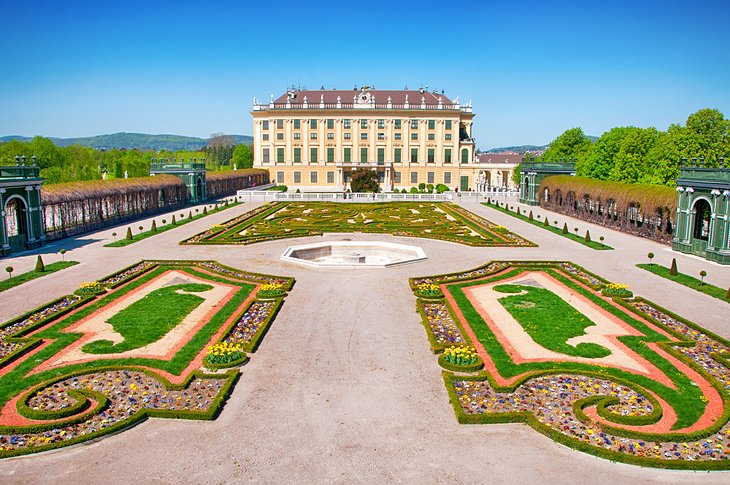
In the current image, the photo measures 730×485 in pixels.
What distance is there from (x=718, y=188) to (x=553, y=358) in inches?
841

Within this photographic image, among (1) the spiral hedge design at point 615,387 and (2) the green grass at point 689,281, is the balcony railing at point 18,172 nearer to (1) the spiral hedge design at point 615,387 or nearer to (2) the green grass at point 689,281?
(1) the spiral hedge design at point 615,387

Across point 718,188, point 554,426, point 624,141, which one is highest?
point 624,141

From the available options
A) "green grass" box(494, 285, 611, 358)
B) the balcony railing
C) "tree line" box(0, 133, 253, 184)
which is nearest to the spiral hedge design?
"green grass" box(494, 285, 611, 358)

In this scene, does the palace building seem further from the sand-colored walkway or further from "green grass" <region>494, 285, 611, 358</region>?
the sand-colored walkway

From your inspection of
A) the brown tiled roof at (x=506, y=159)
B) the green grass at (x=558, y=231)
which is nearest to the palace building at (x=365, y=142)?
the brown tiled roof at (x=506, y=159)

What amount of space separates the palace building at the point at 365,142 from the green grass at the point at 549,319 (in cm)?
7063

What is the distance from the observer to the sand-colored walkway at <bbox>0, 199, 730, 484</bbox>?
11672mm

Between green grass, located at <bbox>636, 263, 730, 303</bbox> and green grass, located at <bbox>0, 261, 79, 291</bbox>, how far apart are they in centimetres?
3108

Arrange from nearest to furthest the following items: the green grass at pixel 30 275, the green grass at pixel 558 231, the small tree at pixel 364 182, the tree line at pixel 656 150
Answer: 1. the green grass at pixel 30 275
2. the green grass at pixel 558 231
3. the tree line at pixel 656 150
4. the small tree at pixel 364 182

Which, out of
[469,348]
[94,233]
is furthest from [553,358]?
[94,233]

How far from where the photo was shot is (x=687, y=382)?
638 inches

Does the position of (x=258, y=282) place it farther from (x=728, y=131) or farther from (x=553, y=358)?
(x=728, y=131)

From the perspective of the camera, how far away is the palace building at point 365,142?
96375 millimetres

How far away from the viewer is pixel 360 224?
48.2 metres
